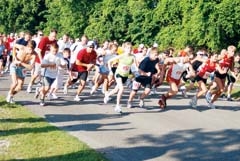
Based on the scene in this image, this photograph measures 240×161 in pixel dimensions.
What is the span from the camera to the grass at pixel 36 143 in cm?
809

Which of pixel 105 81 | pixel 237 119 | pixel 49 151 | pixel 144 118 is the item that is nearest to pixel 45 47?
pixel 105 81

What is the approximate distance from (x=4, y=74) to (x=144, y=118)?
10895 mm

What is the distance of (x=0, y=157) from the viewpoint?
316 inches

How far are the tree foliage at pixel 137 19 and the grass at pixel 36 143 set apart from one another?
80.8ft

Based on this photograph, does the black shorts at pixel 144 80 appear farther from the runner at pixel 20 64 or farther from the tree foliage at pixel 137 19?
the tree foliage at pixel 137 19

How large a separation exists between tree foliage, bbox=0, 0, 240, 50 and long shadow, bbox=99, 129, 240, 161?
23896mm

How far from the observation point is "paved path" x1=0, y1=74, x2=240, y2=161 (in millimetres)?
8766

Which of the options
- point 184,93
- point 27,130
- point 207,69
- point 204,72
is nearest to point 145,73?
point 204,72

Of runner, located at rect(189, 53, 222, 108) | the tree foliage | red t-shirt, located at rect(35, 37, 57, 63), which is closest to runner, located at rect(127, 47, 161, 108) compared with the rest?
runner, located at rect(189, 53, 222, 108)

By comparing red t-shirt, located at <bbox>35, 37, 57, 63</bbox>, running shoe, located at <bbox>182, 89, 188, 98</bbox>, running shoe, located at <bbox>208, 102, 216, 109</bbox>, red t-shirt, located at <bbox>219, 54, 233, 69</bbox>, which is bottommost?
running shoe, located at <bbox>208, 102, 216, 109</bbox>

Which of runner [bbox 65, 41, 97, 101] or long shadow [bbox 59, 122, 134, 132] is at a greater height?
runner [bbox 65, 41, 97, 101]

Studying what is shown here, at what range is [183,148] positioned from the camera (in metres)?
9.12

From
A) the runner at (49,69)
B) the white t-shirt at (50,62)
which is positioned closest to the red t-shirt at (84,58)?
the runner at (49,69)

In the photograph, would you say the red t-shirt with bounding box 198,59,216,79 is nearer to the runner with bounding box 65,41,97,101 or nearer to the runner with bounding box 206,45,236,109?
the runner with bounding box 206,45,236,109
